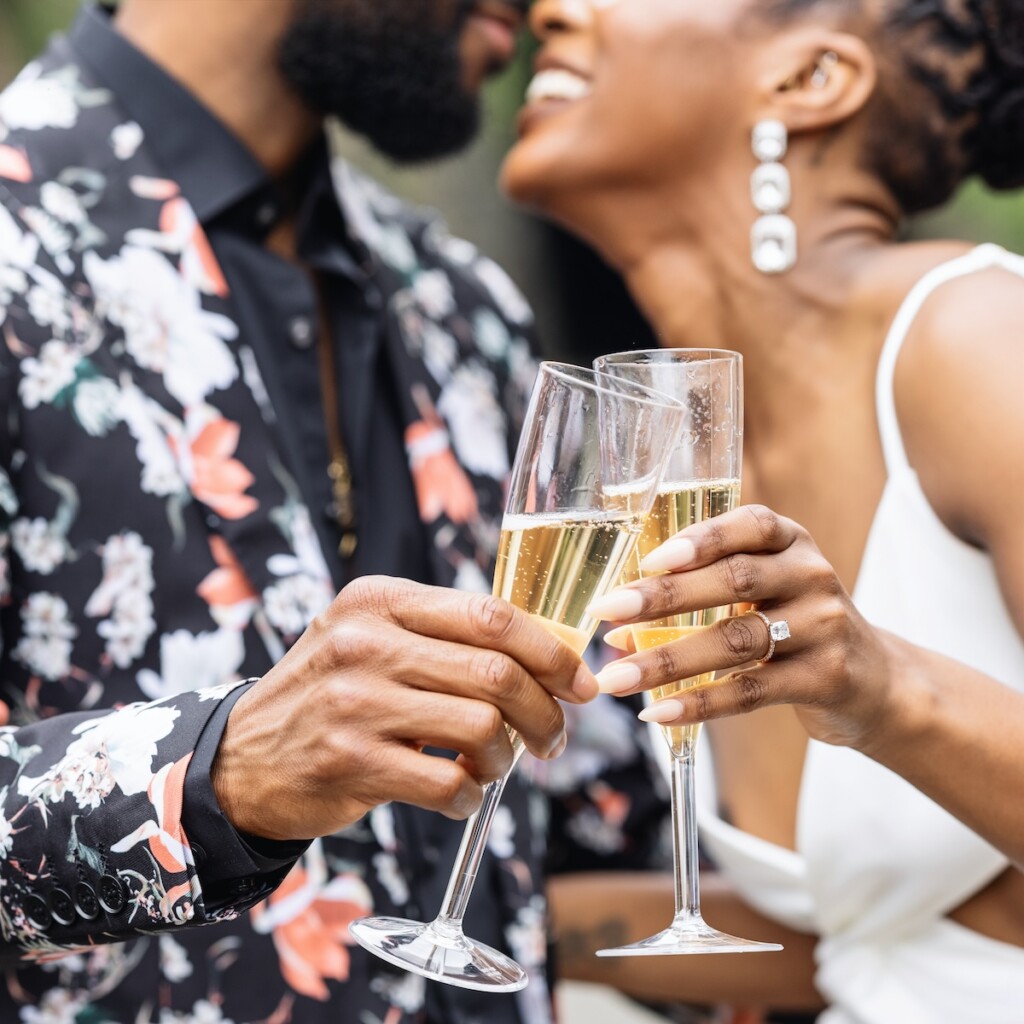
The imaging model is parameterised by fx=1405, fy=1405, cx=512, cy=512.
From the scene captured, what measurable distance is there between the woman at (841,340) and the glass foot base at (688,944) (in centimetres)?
59

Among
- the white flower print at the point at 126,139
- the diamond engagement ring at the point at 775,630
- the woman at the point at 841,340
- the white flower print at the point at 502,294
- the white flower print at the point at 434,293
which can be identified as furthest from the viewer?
the white flower print at the point at 502,294

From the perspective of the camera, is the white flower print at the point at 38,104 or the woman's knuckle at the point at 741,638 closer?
the woman's knuckle at the point at 741,638

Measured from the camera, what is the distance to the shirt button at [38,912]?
1.53m

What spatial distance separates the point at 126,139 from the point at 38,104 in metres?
0.14

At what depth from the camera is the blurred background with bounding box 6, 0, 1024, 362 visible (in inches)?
204

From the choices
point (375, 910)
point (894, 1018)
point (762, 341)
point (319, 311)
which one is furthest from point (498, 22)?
point (894, 1018)

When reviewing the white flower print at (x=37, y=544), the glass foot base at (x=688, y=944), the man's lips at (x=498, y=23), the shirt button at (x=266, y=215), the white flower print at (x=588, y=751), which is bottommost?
the white flower print at (x=588, y=751)

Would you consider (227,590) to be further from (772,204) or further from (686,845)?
(772,204)

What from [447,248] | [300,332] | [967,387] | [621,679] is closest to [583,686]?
[621,679]

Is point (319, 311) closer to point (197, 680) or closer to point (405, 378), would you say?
point (405, 378)

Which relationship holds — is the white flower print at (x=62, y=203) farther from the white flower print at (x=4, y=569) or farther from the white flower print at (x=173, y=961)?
the white flower print at (x=173, y=961)

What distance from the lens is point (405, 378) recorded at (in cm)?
250

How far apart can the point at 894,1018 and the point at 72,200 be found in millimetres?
1726

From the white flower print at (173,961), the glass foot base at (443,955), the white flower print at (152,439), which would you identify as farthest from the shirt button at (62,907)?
the white flower print at (152,439)
